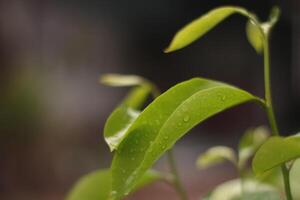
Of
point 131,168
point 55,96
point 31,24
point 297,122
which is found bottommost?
point 297,122

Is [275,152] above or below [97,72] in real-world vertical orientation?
above

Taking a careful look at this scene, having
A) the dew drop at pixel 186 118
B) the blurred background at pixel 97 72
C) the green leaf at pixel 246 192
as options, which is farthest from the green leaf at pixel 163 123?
the blurred background at pixel 97 72

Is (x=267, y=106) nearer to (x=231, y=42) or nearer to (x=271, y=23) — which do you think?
(x=271, y=23)

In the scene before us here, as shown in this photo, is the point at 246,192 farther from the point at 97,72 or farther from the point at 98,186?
the point at 97,72

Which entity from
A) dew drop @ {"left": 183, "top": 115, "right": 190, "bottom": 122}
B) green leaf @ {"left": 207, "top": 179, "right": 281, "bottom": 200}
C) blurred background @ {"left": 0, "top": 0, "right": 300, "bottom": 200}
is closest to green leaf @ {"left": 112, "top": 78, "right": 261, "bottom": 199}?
dew drop @ {"left": 183, "top": 115, "right": 190, "bottom": 122}

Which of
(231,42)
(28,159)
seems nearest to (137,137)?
(28,159)

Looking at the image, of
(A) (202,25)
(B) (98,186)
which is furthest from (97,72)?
(A) (202,25)

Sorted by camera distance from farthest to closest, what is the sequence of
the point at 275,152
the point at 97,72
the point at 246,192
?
1. the point at 97,72
2. the point at 246,192
3. the point at 275,152

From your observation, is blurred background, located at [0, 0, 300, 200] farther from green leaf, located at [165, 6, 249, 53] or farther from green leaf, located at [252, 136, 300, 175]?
green leaf, located at [252, 136, 300, 175]
